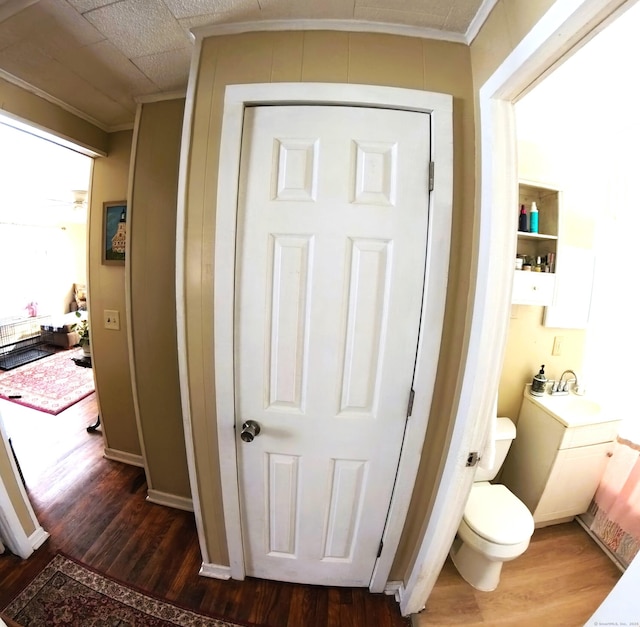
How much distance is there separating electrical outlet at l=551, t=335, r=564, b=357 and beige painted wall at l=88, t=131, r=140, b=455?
9.30 feet

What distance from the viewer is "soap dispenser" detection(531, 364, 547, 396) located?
1640 mm

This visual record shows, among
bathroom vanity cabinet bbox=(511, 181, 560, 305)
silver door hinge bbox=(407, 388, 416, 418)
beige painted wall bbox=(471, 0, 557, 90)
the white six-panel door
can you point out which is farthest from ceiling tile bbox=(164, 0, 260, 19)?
bathroom vanity cabinet bbox=(511, 181, 560, 305)

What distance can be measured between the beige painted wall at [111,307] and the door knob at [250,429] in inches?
48.5

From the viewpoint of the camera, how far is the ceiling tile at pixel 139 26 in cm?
81

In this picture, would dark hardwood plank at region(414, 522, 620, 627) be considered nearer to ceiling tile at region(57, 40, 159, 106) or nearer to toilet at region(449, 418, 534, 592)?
toilet at region(449, 418, 534, 592)

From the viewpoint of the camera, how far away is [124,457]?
1.90m

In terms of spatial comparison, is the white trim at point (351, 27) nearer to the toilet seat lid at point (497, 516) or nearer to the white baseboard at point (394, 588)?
the toilet seat lid at point (497, 516)

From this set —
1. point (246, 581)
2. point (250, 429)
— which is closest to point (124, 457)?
point (246, 581)

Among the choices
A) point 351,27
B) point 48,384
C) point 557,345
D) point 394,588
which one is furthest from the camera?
point 48,384

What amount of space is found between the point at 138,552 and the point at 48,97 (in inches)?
93.2

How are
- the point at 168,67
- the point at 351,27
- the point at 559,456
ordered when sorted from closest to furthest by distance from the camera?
the point at 351,27 < the point at 168,67 < the point at 559,456

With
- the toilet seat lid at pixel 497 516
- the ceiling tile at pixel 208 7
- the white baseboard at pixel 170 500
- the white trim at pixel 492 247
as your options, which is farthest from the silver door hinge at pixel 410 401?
the white baseboard at pixel 170 500

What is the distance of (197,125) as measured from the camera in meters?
0.90

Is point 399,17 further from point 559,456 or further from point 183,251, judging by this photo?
point 559,456
